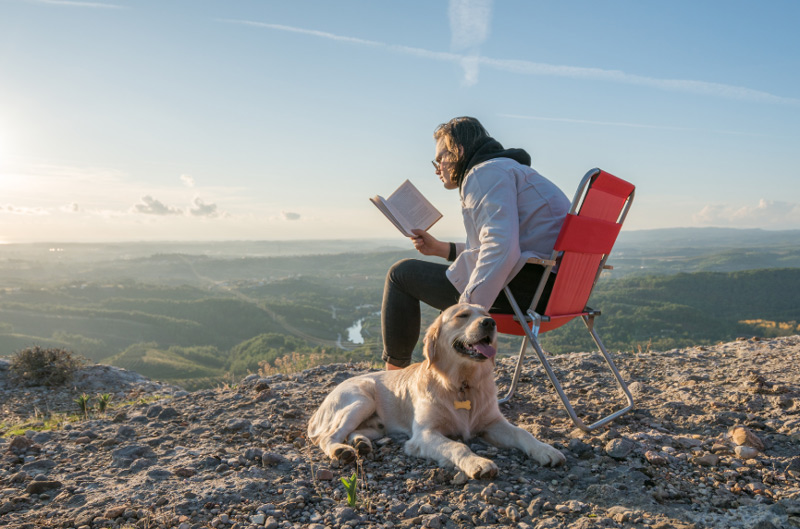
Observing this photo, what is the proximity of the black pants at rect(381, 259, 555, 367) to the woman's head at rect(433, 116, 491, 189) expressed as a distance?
0.82 metres

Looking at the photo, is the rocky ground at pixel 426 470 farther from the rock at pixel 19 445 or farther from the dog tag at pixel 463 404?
the dog tag at pixel 463 404

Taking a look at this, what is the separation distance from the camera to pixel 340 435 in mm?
3625

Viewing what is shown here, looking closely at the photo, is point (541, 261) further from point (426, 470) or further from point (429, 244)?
point (426, 470)

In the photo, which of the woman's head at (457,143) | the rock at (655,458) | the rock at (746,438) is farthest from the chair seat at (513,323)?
the rock at (746,438)

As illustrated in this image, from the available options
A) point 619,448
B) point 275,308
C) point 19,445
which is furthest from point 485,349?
point 275,308

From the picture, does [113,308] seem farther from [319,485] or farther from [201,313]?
[319,485]

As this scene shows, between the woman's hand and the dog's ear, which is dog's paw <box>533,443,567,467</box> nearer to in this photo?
the dog's ear

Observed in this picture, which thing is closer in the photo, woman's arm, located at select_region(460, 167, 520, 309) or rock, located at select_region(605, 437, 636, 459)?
rock, located at select_region(605, 437, 636, 459)

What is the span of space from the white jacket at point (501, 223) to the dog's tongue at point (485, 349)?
39cm

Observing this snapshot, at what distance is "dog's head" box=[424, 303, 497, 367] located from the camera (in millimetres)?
3137

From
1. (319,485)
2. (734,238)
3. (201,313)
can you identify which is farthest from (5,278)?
(734,238)

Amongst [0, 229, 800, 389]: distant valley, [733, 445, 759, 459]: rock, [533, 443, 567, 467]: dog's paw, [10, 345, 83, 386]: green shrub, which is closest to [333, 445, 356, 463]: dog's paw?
[533, 443, 567, 467]: dog's paw

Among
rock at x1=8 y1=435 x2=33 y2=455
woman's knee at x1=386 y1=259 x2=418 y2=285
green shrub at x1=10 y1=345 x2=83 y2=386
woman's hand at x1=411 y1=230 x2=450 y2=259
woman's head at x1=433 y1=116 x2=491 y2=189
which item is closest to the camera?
rock at x1=8 y1=435 x2=33 y2=455

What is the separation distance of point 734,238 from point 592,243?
224 metres
